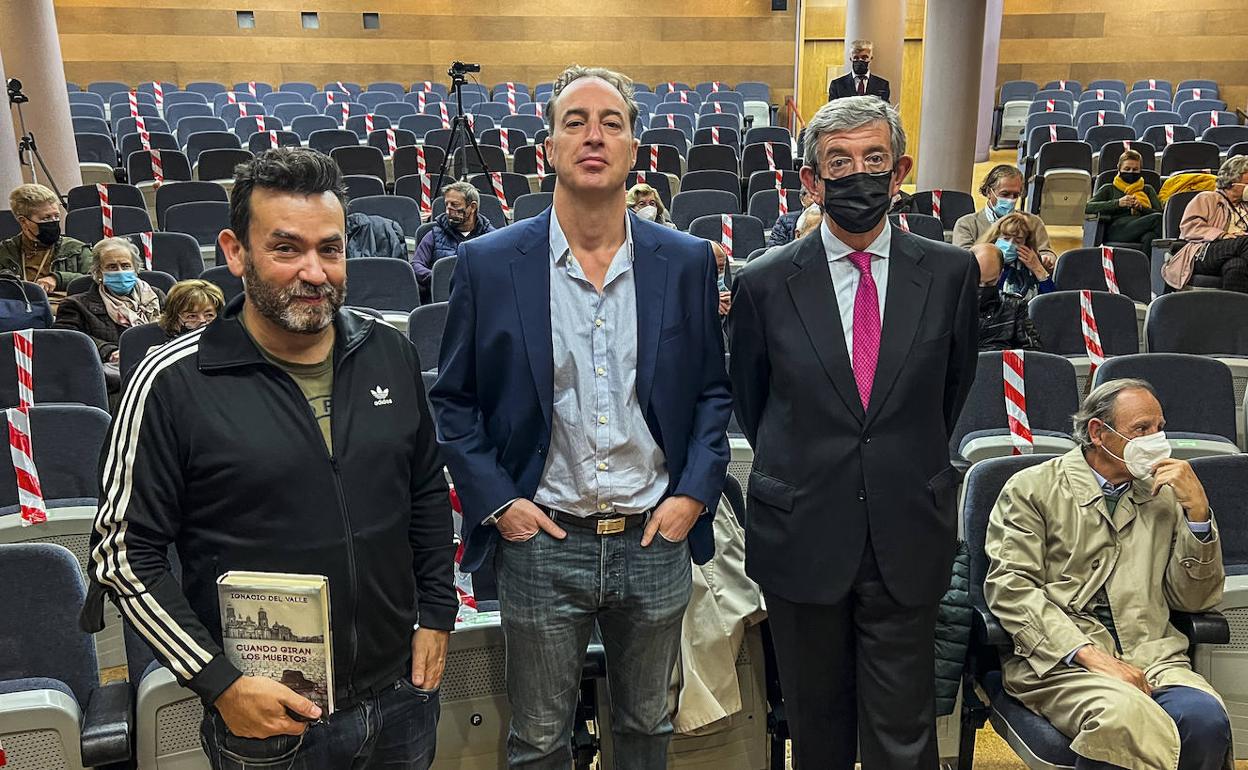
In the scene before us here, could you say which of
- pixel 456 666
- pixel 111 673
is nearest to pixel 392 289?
pixel 111 673

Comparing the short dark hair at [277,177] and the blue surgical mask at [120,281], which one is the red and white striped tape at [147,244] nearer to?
the blue surgical mask at [120,281]

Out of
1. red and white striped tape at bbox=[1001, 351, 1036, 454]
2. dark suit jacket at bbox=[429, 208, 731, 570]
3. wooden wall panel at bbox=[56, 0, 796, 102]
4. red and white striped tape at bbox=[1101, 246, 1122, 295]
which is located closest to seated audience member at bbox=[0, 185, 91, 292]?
dark suit jacket at bbox=[429, 208, 731, 570]

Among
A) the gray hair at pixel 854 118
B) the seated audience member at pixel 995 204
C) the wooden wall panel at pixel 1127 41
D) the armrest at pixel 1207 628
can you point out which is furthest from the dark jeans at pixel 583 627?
the wooden wall panel at pixel 1127 41

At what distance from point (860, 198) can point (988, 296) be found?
105 inches

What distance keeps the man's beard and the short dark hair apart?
0.24ft

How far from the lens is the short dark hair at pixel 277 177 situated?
1.53 m

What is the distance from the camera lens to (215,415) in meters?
1.49

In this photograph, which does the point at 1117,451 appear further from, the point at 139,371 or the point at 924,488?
the point at 139,371

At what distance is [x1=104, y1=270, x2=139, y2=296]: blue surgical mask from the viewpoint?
4661mm

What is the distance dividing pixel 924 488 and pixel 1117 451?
89 cm

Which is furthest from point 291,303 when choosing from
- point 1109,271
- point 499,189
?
point 499,189

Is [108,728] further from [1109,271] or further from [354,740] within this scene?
[1109,271]

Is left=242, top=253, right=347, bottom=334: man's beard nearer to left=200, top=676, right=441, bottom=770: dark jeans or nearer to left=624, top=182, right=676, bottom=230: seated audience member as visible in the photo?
left=200, top=676, right=441, bottom=770: dark jeans

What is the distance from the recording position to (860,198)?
73.0 inches
